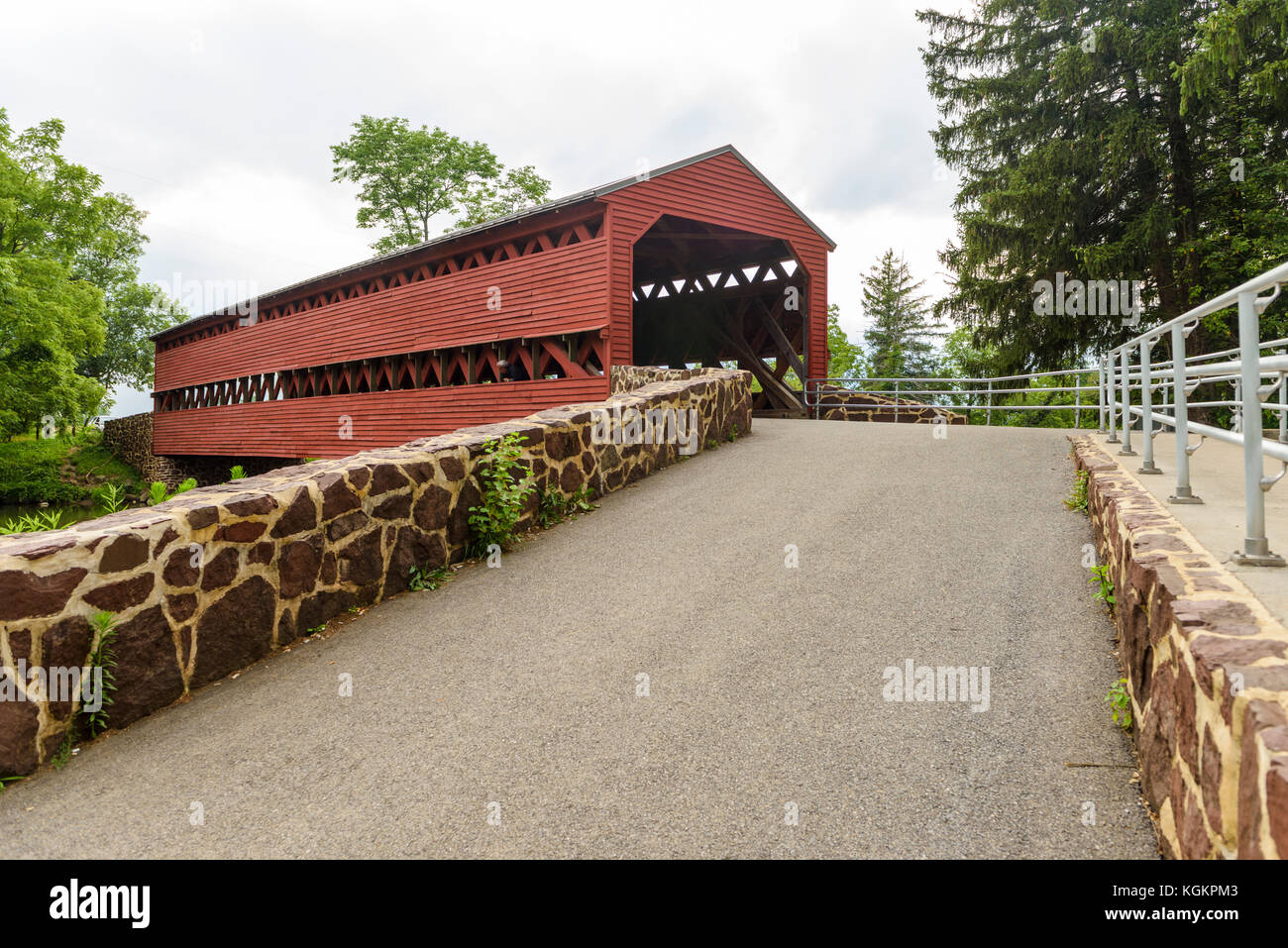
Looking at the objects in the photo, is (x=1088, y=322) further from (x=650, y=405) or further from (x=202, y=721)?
(x=202, y=721)

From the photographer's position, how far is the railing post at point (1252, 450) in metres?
2.50

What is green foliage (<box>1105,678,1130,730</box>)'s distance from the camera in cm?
282

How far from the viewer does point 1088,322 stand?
16.4 m

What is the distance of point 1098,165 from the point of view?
15.3m

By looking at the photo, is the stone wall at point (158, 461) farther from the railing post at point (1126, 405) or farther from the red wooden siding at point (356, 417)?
the railing post at point (1126, 405)

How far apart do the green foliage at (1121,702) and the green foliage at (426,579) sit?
3.80 meters

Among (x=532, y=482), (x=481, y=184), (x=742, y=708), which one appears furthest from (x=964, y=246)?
(x=481, y=184)

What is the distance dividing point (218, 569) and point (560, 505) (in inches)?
121

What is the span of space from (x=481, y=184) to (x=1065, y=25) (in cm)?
2367

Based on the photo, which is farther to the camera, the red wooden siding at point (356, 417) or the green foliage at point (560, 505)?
the red wooden siding at point (356, 417)
